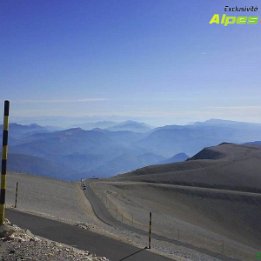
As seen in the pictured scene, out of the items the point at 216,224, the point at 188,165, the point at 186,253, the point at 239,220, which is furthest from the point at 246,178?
the point at 186,253

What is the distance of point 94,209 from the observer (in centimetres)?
3117

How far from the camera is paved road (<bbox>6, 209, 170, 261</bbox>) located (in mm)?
10891

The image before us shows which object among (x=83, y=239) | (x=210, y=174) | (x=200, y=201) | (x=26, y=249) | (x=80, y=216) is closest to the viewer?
(x=26, y=249)

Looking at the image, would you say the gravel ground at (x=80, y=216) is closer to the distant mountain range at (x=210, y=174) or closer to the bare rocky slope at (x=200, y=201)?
the bare rocky slope at (x=200, y=201)

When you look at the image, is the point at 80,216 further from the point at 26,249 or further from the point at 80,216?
the point at 26,249

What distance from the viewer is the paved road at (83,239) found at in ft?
35.7

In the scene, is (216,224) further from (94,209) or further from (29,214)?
(29,214)

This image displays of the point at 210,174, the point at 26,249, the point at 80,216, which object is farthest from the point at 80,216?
the point at 210,174

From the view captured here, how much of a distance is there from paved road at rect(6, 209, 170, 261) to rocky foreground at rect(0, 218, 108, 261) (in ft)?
5.31

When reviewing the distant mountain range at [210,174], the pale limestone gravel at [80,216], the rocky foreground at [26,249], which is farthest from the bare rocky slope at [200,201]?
the rocky foreground at [26,249]

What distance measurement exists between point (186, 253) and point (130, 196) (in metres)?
36.8

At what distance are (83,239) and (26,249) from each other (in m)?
3.86

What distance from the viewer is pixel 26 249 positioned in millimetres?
8484

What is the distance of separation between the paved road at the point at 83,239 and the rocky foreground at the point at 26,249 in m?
1.62
